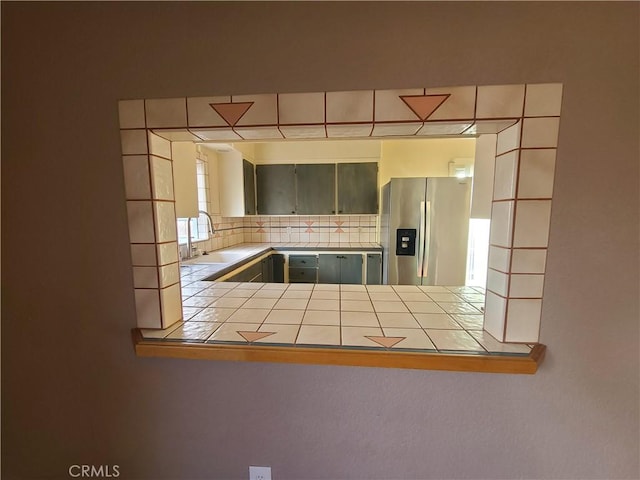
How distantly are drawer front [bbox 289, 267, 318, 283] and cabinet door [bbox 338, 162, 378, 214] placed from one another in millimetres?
839

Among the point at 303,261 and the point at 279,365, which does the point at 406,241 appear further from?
the point at 279,365

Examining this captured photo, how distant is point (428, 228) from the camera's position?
258 cm

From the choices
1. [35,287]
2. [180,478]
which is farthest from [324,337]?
[35,287]

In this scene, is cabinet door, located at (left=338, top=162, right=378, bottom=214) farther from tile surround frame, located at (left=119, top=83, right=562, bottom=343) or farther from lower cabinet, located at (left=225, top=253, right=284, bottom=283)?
tile surround frame, located at (left=119, top=83, right=562, bottom=343)

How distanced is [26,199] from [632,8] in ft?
5.90

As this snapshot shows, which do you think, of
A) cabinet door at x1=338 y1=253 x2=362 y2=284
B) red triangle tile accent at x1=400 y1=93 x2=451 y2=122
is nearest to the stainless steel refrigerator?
cabinet door at x1=338 y1=253 x2=362 y2=284

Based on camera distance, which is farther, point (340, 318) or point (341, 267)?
point (341, 267)

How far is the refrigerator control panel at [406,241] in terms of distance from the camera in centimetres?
262

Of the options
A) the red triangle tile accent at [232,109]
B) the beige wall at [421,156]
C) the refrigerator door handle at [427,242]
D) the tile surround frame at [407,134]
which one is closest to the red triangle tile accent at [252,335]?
the tile surround frame at [407,134]

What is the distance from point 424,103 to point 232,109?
0.55m

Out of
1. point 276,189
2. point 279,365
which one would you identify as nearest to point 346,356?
point 279,365

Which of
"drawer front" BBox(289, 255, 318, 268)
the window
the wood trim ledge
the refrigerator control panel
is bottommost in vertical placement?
"drawer front" BBox(289, 255, 318, 268)

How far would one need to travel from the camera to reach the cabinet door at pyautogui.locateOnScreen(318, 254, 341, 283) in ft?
9.95

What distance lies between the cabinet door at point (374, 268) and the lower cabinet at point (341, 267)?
11 centimetres
